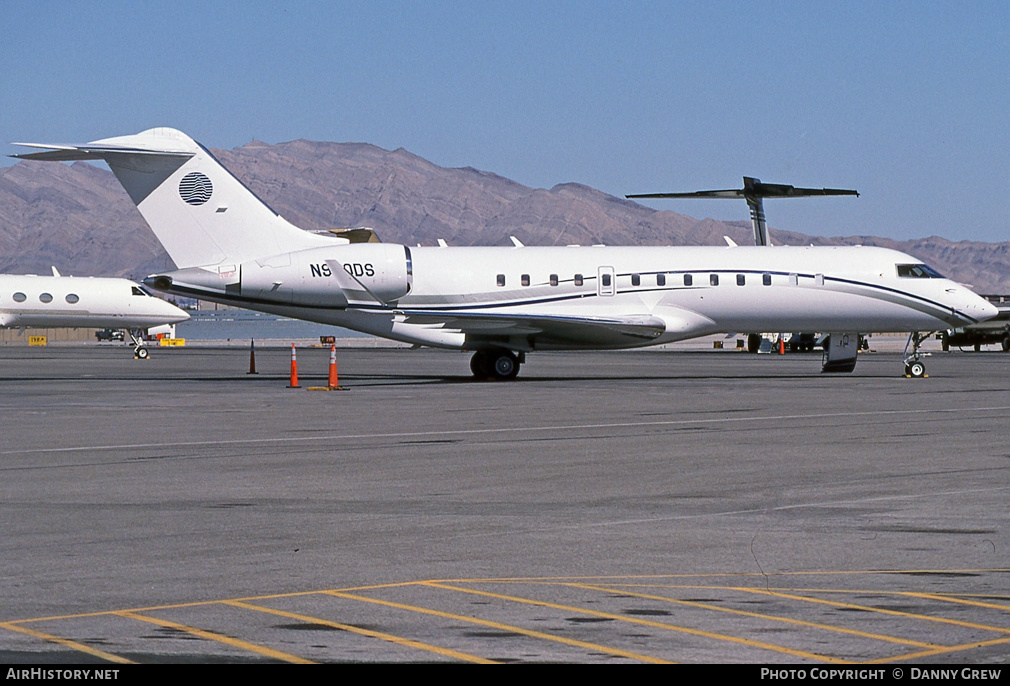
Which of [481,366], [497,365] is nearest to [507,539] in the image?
[497,365]

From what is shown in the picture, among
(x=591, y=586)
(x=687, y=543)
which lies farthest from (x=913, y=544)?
(x=591, y=586)

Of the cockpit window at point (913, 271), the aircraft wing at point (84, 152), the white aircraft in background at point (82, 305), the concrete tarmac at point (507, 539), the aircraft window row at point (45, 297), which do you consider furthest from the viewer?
the aircraft window row at point (45, 297)

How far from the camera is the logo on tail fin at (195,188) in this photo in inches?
1318

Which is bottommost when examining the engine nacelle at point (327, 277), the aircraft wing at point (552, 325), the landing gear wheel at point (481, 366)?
the landing gear wheel at point (481, 366)

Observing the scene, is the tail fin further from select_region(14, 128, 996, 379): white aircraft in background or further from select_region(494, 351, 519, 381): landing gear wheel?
select_region(494, 351, 519, 381): landing gear wheel

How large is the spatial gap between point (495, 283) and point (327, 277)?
13.8 feet

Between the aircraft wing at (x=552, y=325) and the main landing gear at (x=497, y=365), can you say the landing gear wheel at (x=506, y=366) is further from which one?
the aircraft wing at (x=552, y=325)

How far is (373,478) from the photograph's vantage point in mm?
13195

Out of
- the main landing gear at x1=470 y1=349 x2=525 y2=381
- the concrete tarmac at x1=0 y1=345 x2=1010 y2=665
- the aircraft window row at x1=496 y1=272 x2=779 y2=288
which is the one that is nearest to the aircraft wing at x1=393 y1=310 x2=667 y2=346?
the main landing gear at x1=470 y1=349 x2=525 y2=381

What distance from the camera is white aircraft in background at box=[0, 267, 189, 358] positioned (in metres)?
58.3

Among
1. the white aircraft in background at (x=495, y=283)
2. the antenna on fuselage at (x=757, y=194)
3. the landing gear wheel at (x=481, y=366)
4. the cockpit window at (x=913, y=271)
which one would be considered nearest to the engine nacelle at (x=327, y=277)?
the white aircraft in background at (x=495, y=283)

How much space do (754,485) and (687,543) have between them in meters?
3.43

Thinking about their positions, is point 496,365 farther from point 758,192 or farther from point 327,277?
point 758,192

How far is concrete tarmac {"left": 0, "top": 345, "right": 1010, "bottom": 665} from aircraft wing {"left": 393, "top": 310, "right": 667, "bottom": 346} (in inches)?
459
